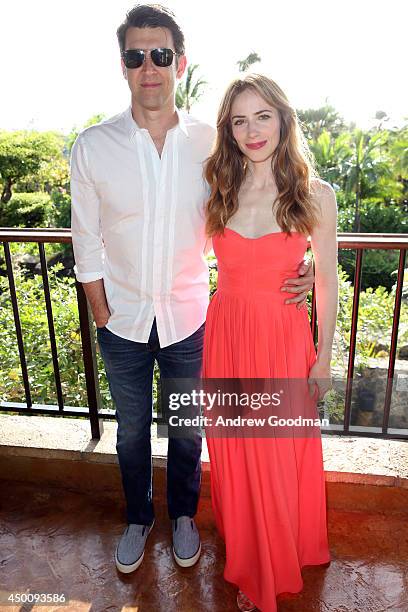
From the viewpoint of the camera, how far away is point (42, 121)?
3072 cm

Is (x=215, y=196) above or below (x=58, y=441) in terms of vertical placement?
above

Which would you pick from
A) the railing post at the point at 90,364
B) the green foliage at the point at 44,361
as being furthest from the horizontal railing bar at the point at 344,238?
the green foliage at the point at 44,361

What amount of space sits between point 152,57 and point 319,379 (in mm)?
1133

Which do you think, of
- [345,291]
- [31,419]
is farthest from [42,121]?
[31,419]

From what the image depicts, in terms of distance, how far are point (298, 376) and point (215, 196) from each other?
642 millimetres

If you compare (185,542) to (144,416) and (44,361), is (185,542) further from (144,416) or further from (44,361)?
(44,361)

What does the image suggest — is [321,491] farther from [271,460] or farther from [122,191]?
[122,191]

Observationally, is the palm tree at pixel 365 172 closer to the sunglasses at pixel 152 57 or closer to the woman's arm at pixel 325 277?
the woman's arm at pixel 325 277

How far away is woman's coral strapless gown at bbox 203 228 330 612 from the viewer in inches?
62.1

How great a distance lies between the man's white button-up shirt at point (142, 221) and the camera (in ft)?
5.14

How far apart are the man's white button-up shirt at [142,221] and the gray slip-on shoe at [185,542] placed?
0.78 m

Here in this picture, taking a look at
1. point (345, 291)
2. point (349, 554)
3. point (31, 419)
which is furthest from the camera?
point (345, 291)

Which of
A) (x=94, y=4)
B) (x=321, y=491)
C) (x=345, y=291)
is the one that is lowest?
(x=345, y=291)

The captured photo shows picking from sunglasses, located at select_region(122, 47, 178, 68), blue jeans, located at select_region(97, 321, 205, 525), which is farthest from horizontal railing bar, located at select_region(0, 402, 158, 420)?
sunglasses, located at select_region(122, 47, 178, 68)
